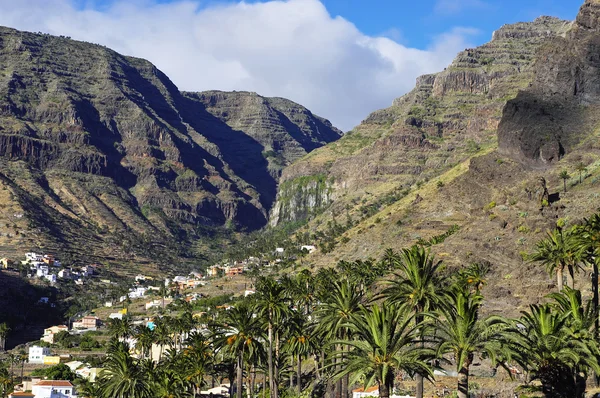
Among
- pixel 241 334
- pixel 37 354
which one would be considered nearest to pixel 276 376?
pixel 241 334

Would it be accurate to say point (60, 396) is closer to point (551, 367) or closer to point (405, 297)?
point (405, 297)

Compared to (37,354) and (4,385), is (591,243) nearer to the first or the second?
(4,385)

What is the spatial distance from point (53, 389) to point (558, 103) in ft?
440

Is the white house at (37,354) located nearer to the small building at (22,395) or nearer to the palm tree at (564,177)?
the small building at (22,395)

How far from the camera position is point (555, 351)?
4588 cm

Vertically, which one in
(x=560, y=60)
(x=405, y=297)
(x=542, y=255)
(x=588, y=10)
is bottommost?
(x=405, y=297)

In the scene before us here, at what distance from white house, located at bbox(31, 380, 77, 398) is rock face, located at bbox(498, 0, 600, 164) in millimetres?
110375

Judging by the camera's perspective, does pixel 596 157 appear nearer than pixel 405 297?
No

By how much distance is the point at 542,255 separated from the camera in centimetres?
6781

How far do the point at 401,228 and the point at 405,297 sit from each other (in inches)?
4747

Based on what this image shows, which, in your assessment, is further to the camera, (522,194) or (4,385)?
(522,194)

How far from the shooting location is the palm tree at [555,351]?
4519 cm

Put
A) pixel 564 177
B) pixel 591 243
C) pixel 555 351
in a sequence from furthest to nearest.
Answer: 1. pixel 564 177
2. pixel 591 243
3. pixel 555 351

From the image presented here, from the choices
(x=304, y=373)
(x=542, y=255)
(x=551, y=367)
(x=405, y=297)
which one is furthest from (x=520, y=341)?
(x=304, y=373)
